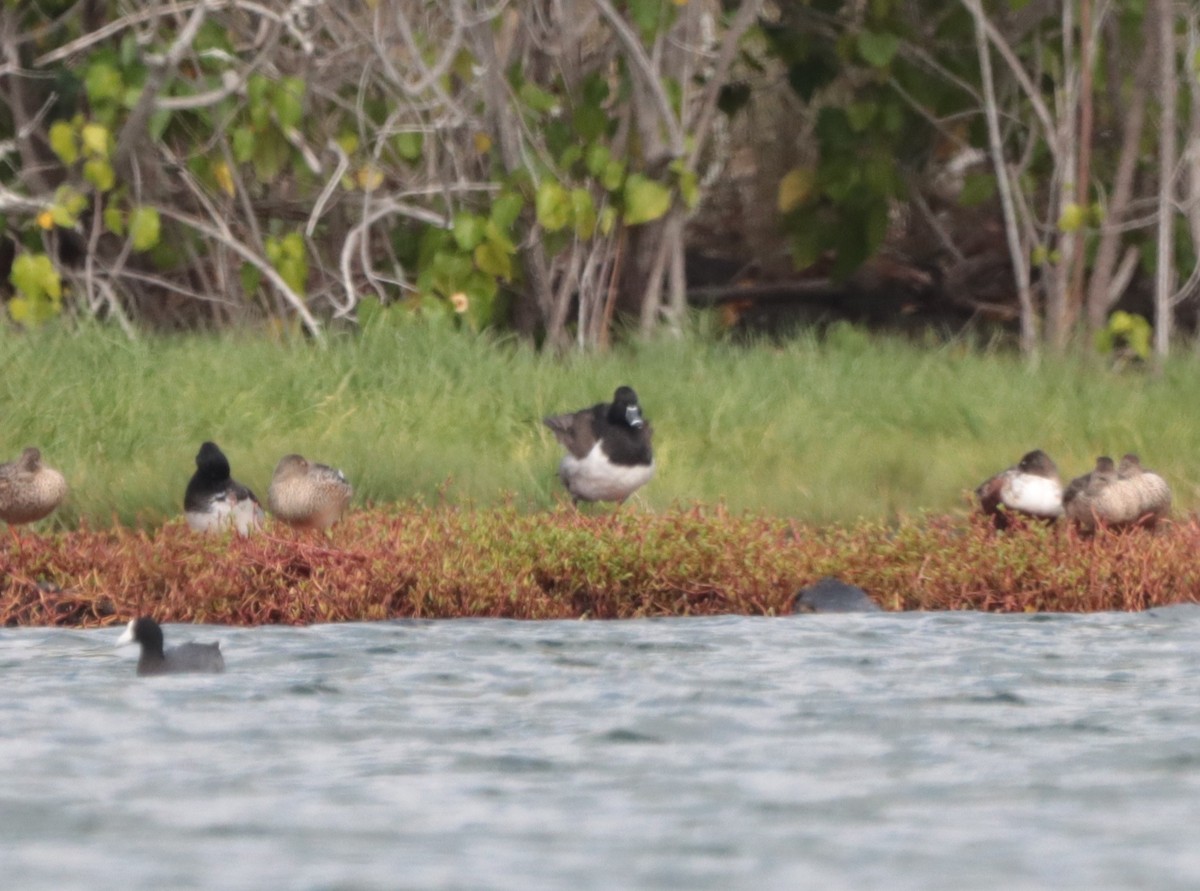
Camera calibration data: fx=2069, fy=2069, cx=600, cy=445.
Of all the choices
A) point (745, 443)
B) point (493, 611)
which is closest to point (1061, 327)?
point (745, 443)

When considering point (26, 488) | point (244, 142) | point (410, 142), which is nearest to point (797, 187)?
point (410, 142)

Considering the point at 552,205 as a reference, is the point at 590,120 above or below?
above

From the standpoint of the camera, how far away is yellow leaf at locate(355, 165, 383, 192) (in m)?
13.4

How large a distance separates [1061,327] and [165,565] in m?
7.39

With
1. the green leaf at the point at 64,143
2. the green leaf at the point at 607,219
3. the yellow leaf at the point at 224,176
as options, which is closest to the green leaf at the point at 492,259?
the green leaf at the point at 607,219

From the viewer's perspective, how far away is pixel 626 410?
9.73 meters

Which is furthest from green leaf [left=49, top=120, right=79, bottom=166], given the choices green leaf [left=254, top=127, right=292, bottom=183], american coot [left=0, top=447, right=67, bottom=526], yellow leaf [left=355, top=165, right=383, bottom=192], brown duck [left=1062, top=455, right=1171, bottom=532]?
brown duck [left=1062, top=455, right=1171, bottom=532]

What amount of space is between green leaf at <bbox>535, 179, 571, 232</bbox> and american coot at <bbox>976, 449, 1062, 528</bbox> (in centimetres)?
Answer: 459

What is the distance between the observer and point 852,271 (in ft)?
51.6

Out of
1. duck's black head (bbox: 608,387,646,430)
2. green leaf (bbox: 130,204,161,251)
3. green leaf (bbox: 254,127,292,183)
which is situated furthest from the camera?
green leaf (bbox: 254,127,292,183)

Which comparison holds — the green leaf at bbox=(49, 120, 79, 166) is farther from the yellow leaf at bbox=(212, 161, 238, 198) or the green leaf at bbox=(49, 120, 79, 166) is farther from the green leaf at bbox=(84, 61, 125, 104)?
the yellow leaf at bbox=(212, 161, 238, 198)

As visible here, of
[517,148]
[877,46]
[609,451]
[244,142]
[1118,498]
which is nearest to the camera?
[1118,498]

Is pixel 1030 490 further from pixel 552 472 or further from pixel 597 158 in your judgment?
pixel 597 158

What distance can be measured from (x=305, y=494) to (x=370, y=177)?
4.87 m
